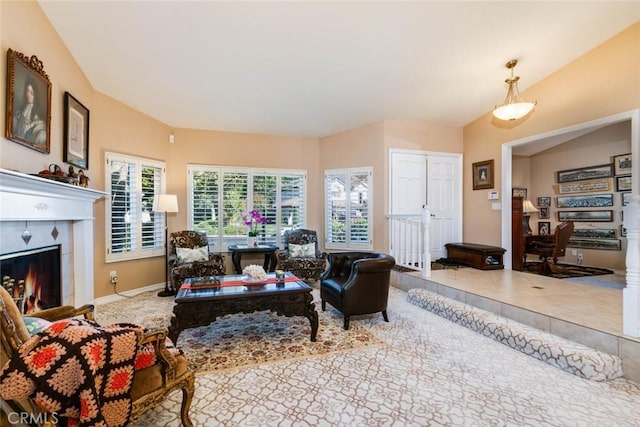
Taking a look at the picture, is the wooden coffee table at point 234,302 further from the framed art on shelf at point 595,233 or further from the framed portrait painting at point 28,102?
the framed art on shelf at point 595,233

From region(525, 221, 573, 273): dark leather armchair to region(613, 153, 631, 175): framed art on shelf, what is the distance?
1333 mm

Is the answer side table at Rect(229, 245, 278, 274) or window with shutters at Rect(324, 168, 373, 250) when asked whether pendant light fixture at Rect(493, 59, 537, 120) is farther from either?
side table at Rect(229, 245, 278, 274)

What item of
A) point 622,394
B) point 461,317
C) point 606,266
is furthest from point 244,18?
point 606,266

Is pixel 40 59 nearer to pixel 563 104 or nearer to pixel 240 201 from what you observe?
pixel 240 201

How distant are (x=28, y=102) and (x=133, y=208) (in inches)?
94.4

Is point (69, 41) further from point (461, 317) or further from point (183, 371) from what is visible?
point (461, 317)

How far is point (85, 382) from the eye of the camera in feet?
4.25

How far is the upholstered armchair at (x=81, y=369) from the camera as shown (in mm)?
1265

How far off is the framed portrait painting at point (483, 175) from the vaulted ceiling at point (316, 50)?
114cm

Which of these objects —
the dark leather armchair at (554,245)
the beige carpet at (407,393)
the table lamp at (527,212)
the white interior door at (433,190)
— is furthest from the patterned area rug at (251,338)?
the table lamp at (527,212)

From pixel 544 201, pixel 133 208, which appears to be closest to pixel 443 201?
pixel 544 201

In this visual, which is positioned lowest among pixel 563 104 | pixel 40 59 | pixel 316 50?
pixel 40 59

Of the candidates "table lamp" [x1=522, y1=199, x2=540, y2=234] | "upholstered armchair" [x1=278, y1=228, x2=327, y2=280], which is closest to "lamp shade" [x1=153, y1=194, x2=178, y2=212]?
"upholstered armchair" [x1=278, y1=228, x2=327, y2=280]

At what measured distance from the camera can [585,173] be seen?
5.92m
